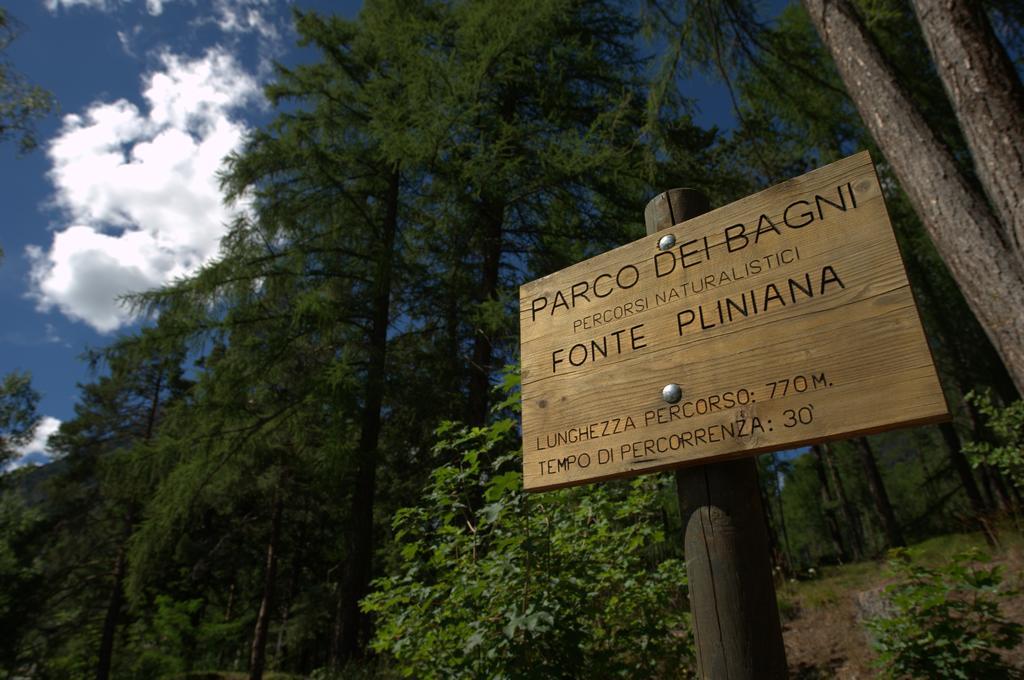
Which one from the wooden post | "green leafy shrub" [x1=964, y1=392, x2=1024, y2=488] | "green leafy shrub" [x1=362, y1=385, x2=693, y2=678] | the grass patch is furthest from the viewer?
the grass patch

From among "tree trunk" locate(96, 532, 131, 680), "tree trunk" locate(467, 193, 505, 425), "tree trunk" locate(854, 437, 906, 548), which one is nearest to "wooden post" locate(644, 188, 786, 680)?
"tree trunk" locate(467, 193, 505, 425)

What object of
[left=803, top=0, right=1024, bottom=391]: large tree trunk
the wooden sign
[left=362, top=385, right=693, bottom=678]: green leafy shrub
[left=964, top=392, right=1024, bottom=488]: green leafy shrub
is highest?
[left=803, top=0, right=1024, bottom=391]: large tree trunk

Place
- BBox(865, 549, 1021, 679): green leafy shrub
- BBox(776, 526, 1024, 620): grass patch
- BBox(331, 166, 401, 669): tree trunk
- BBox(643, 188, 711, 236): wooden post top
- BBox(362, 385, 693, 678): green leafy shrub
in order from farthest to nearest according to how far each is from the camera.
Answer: BBox(331, 166, 401, 669): tree trunk, BBox(776, 526, 1024, 620): grass patch, BBox(865, 549, 1021, 679): green leafy shrub, BBox(362, 385, 693, 678): green leafy shrub, BBox(643, 188, 711, 236): wooden post top

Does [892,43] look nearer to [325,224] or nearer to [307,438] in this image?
[325,224]

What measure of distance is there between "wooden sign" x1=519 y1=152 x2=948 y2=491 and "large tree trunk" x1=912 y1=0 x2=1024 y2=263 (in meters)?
2.44

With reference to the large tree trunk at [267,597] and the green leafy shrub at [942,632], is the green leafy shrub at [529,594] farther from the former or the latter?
the large tree trunk at [267,597]

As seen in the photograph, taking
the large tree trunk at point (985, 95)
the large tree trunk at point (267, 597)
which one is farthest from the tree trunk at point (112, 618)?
the large tree trunk at point (985, 95)

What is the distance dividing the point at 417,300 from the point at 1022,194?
827cm

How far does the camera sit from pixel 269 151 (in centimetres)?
1019

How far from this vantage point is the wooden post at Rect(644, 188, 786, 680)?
151cm

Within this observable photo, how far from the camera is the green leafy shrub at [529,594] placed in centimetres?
262

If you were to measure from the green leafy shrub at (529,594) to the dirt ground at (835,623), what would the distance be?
2.12 meters

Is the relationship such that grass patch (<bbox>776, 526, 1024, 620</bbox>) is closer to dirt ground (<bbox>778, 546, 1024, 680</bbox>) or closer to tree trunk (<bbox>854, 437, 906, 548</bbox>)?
dirt ground (<bbox>778, 546, 1024, 680</bbox>)

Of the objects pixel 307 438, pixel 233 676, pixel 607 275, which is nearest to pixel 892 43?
pixel 607 275
